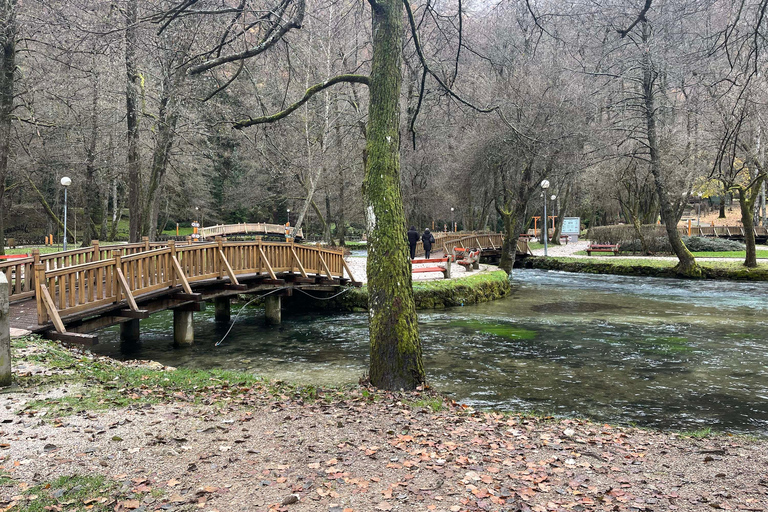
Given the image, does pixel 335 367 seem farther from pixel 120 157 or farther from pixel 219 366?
pixel 120 157

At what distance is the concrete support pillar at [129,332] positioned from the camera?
44.4 feet

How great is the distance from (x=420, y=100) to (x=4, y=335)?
675 centimetres

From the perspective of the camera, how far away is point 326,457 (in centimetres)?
495

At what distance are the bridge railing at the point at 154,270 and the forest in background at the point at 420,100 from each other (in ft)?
9.88

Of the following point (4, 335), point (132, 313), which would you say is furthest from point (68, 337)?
point (4, 335)

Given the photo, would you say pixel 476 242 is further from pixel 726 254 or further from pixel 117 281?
pixel 117 281

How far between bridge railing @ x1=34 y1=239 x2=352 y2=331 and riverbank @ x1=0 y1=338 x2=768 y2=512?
290 cm

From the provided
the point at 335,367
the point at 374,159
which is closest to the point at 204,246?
the point at 335,367

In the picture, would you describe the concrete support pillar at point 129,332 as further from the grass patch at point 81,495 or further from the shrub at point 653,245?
the shrub at point 653,245

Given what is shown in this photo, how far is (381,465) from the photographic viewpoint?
4.79 m

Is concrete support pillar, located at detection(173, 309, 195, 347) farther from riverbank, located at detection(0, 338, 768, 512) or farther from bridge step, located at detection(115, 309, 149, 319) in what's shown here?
riverbank, located at detection(0, 338, 768, 512)

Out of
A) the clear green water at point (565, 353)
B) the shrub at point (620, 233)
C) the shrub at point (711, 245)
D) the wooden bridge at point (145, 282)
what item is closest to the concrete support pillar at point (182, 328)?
the wooden bridge at point (145, 282)

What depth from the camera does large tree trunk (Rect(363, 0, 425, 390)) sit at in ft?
26.2

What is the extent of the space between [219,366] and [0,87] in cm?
1069
